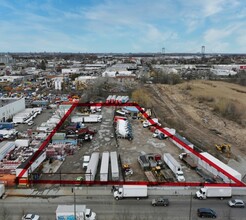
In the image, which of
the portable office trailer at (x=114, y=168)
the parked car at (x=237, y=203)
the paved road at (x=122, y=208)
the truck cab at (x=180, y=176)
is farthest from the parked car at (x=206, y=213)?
the portable office trailer at (x=114, y=168)

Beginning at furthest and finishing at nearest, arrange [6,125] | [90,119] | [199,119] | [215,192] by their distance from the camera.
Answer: [199,119]
[90,119]
[6,125]
[215,192]

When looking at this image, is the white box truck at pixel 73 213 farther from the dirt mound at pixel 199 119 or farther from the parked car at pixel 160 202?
the dirt mound at pixel 199 119

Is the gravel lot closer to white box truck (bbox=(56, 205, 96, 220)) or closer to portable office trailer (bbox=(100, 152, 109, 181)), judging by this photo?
portable office trailer (bbox=(100, 152, 109, 181))

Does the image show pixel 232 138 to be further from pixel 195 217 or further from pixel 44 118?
pixel 44 118

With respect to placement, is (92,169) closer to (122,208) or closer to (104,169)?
(104,169)

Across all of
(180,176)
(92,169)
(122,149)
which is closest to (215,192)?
(180,176)
